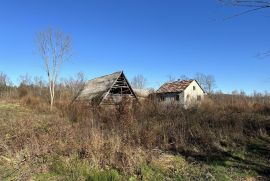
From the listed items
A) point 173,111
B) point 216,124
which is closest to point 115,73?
point 173,111

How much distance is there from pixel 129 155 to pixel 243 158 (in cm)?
365

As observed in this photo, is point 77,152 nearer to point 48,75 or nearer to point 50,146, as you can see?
point 50,146

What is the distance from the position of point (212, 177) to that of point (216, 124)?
657 centimetres

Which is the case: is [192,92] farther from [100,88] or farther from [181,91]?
[100,88]

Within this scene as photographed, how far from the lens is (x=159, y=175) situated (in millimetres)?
6617

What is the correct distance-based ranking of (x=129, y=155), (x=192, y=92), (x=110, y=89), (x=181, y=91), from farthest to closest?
(x=192, y=92), (x=181, y=91), (x=110, y=89), (x=129, y=155)

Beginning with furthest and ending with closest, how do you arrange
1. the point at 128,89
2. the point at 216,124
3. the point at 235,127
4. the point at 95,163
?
the point at 128,89
the point at 216,124
the point at 235,127
the point at 95,163

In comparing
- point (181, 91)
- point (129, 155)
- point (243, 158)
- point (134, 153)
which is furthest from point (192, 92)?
point (129, 155)

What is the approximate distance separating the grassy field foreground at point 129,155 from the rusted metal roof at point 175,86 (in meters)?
32.4

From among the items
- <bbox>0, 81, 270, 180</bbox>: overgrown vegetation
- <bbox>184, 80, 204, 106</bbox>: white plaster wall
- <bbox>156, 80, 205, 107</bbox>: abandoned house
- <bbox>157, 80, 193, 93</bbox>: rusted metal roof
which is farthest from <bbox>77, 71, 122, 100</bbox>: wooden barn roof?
<bbox>184, 80, 204, 106</bbox>: white plaster wall

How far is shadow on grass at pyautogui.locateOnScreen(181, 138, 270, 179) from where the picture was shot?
24.7 ft

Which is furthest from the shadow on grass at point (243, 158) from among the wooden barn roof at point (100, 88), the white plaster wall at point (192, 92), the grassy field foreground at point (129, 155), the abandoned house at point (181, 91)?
the white plaster wall at point (192, 92)

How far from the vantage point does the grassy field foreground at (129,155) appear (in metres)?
6.53

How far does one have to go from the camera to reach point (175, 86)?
44438 mm
